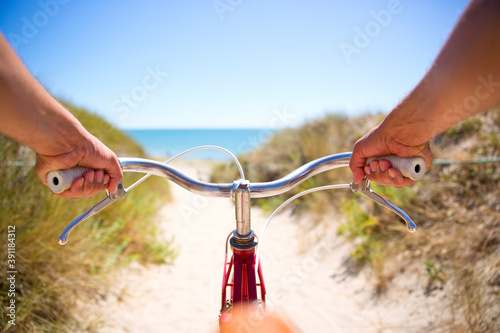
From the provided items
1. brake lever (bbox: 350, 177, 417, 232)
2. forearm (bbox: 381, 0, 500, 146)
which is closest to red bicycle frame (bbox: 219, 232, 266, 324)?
brake lever (bbox: 350, 177, 417, 232)

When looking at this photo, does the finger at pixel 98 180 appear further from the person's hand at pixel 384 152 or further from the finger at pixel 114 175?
the person's hand at pixel 384 152

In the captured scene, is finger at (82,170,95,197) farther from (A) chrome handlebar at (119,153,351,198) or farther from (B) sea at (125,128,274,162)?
(B) sea at (125,128,274,162)

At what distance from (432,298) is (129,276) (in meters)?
3.43

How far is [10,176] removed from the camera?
268 cm

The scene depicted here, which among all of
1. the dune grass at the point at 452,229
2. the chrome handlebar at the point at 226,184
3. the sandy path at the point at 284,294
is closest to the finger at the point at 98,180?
the chrome handlebar at the point at 226,184

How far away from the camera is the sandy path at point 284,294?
10.1 ft

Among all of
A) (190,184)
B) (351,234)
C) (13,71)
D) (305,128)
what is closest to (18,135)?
(13,71)

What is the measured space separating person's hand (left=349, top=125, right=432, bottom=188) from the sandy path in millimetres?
1971

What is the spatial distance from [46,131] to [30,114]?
0.08 meters

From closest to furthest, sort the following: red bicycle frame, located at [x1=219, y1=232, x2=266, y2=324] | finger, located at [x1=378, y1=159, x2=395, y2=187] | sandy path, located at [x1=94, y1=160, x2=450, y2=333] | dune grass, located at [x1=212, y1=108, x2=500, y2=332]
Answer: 1. finger, located at [x1=378, y1=159, x2=395, y2=187]
2. red bicycle frame, located at [x1=219, y1=232, x2=266, y2=324]
3. dune grass, located at [x1=212, y1=108, x2=500, y2=332]
4. sandy path, located at [x1=94, y1=160, x2=450, y2=333]

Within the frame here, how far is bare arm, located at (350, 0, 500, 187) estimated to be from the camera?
689 millimetres

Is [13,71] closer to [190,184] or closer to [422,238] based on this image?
[190,184]

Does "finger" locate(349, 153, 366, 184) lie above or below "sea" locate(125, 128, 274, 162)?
below

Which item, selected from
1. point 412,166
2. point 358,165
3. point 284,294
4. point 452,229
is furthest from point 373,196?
point 284,294
